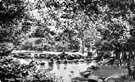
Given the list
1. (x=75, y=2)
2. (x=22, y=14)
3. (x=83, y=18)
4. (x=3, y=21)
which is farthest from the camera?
(x=22, y=14)

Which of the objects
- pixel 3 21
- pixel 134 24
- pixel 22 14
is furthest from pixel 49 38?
pixel 134 24

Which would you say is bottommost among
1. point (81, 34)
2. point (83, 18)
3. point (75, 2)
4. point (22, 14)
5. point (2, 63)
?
point (2, 63)

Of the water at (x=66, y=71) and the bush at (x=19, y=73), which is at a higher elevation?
the bush at (x=19, y=73)

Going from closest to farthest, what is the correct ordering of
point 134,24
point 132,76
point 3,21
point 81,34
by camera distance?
point 81,34 < point 134,24 < point 3,21 < point 132,76

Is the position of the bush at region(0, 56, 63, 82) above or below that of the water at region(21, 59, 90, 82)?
above

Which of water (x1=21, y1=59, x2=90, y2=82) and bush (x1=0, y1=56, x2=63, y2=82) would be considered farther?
water (x1=21, y1=59, x2=90, y2=82)

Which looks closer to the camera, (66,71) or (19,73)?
(19,73)

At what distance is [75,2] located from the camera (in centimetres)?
423

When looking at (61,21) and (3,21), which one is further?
(3,21)

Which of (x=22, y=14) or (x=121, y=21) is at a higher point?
(x=22, y=14)

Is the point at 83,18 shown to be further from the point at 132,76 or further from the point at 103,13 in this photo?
the point at 132,76

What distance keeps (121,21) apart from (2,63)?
4806 millimetres

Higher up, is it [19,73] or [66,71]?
[19,73]

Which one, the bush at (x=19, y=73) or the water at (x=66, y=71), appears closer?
the bush at (x=19, y=73)
